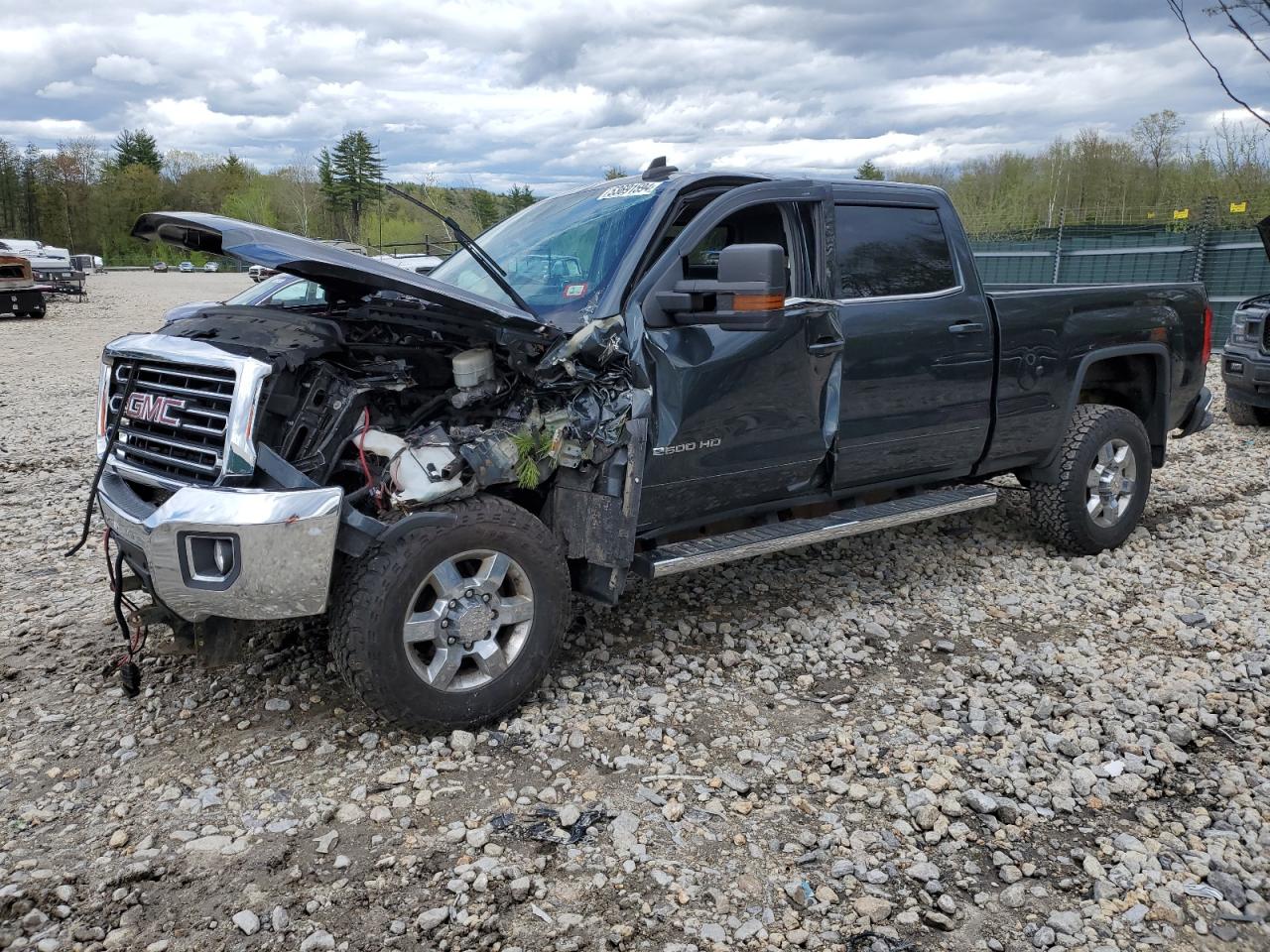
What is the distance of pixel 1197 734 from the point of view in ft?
12.3

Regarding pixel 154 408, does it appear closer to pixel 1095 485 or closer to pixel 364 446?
pixel 364 446

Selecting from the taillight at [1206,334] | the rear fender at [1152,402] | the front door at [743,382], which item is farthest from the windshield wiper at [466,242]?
the taillight at [1206,334]

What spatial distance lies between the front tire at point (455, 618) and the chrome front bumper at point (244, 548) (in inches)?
8.1

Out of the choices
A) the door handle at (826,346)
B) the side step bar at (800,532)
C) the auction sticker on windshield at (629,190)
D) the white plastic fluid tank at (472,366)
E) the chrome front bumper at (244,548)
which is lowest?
the side step bar at (800,532)

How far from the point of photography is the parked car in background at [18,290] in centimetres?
2241

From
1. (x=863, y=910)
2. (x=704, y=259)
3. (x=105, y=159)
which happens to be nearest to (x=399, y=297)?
(x=704, y=259)

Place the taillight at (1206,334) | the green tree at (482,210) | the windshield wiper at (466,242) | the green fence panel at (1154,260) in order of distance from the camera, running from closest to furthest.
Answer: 1. the windshield wiper at (466,242)
2. the taillight at (1206,334)
3. the green tree at (482,210)
4. the green fence panel at (1154,260)

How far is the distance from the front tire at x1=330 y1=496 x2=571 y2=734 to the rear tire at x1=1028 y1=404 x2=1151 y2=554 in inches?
132

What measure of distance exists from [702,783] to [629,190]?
2629 mm

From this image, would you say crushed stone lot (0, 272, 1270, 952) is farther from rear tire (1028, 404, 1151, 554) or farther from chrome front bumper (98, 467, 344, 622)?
chrome front bumper (98, 467, 344, 622)

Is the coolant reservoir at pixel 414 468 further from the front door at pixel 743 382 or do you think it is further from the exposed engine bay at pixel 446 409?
the front door at pixel 743 382

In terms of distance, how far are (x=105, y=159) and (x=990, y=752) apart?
10633 cm

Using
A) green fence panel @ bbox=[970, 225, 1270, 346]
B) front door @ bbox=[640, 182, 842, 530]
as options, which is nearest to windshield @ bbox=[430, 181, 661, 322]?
front door @ bbox=[640, 182, 842, 530]

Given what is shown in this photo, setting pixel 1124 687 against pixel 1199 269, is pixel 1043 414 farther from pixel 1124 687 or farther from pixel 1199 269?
pixel 1199 269
